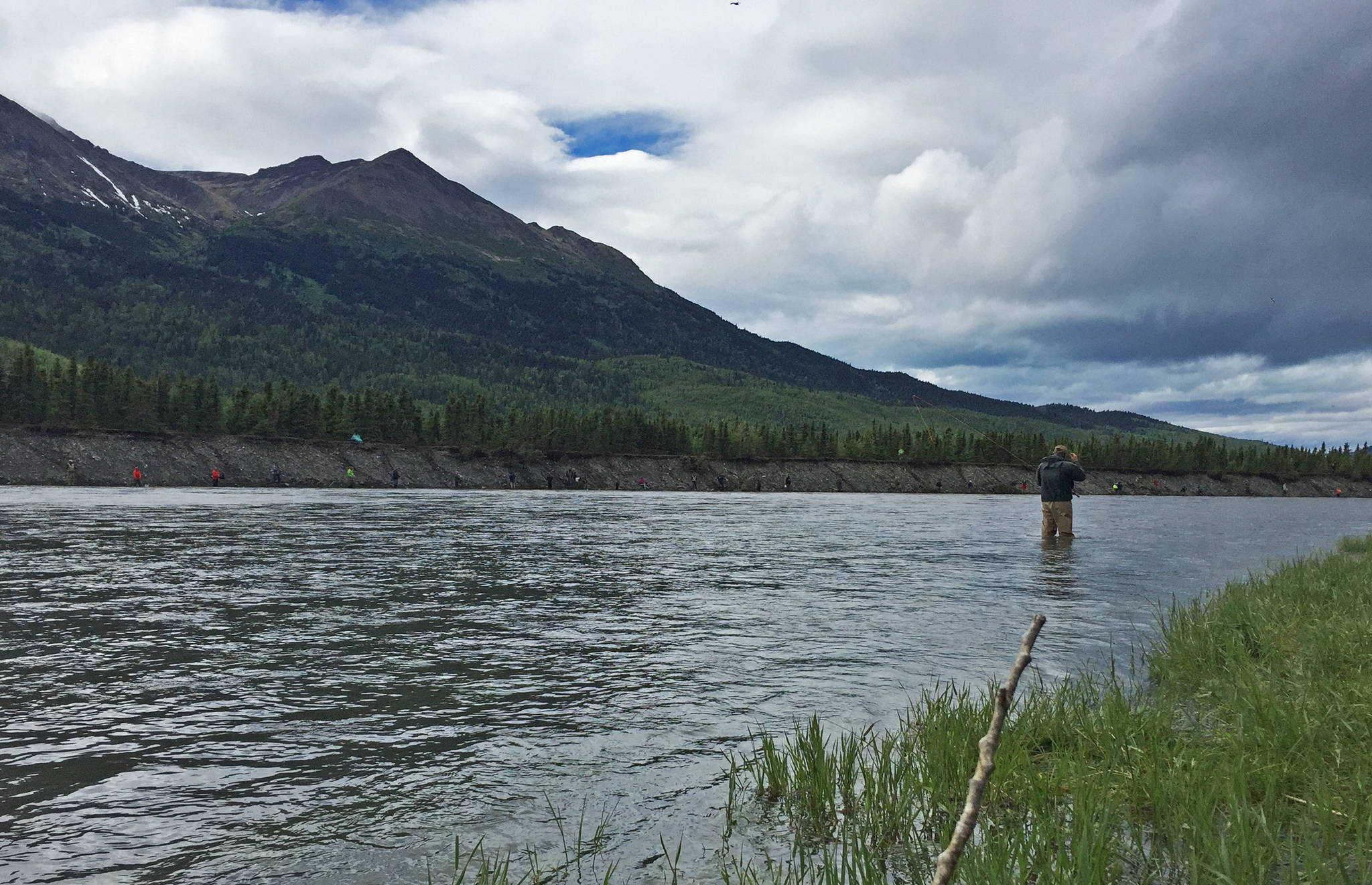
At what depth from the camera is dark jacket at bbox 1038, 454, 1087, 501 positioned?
30.6m

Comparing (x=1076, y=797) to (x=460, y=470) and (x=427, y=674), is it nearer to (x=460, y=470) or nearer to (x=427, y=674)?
(x=427, y=674)

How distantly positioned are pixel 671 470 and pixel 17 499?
107 m

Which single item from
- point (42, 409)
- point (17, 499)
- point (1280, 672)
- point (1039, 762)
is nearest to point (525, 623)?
point (1039, 762)

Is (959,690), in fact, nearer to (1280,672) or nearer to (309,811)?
(1280,672)

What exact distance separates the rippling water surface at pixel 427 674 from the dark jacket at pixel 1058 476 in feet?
10.6

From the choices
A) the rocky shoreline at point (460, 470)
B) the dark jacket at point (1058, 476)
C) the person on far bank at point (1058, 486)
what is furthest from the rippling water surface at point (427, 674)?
the rocky shoreline at point (460, 470)

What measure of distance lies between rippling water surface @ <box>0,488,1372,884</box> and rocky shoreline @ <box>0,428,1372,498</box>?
81318mm

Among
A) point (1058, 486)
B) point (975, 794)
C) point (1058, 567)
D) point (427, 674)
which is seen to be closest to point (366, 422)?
point (1058, 486)

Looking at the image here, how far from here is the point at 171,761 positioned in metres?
7.47

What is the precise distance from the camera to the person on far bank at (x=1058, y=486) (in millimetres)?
30781

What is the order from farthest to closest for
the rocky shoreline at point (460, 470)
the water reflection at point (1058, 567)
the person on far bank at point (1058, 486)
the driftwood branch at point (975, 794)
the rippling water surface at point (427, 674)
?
the rocky shoreline at point (460, 470), the person on far bank at point (1058, 486), the water reflection at point (1058, 567), the rippling water surface at point (427, 674), the driftwood branch at point (975, 794)

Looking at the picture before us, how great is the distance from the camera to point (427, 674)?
427 inches

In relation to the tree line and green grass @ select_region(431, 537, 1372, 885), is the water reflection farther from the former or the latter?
the tree line

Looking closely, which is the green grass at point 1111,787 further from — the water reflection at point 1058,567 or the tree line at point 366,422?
the tree line at point 366,422
